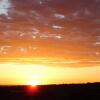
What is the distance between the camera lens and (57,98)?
43.1 metres

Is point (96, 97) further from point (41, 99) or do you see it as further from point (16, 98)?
point (16, 98)

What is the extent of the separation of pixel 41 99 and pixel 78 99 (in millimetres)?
4036

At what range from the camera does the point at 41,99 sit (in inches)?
1638

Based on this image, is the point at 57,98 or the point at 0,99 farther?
the point at 57,98

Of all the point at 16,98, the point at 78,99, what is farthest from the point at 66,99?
the point at 16,98

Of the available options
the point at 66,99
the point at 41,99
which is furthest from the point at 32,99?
the point at 66,99

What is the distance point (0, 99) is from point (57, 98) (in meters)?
6.73

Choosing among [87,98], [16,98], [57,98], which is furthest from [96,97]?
[16,98]

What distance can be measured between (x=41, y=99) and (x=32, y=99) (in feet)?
3.28

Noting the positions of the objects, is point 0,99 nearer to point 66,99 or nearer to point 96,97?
point 66,99

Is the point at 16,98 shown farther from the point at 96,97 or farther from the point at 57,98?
the point at 96,97

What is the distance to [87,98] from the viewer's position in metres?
40.6

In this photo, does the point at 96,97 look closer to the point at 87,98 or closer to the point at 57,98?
the point at 87,98

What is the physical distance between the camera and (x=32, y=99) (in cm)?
4181
